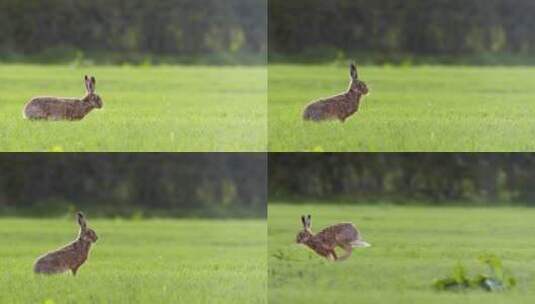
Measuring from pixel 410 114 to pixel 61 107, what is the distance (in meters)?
1.25

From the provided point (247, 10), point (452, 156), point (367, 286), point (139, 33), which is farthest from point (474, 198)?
point (139, 33)

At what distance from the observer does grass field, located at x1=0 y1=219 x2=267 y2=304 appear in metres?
4.41

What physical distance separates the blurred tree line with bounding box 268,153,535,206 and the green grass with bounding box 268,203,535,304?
0.06m

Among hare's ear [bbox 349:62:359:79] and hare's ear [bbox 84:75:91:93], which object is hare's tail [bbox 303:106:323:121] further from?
hare's ear [bbox 84:75:91:93]

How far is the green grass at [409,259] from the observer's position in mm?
4453

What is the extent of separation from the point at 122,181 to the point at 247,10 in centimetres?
76

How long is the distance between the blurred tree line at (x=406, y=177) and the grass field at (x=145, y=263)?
0.22 metres

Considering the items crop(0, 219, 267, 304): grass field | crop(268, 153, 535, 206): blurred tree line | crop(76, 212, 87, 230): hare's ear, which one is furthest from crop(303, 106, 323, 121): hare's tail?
crop(76, 212, 87, 230): hare's ear

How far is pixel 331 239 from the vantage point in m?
4.47

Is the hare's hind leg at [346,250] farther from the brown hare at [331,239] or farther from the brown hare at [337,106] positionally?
the brown hare at [337,106]

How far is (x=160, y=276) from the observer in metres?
4.43

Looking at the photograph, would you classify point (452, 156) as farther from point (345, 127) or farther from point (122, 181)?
point (122, 181)

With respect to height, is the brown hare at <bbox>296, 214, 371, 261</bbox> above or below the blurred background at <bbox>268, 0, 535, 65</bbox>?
below

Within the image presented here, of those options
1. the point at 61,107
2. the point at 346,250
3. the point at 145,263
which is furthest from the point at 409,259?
the point at 61,107
